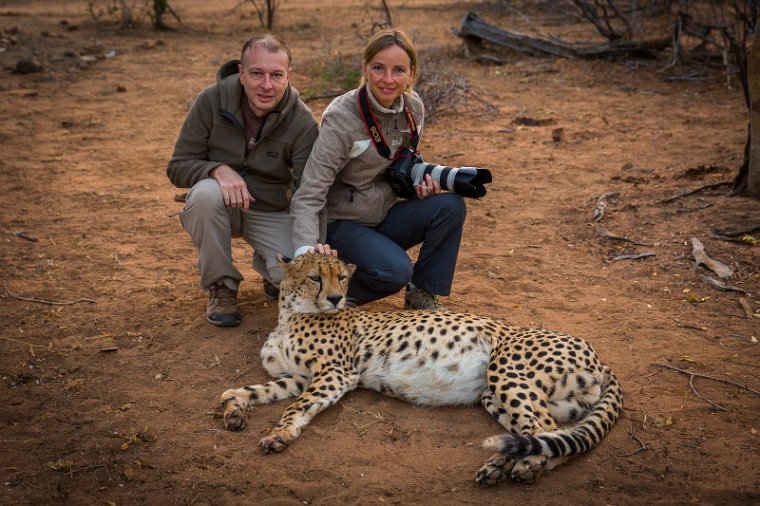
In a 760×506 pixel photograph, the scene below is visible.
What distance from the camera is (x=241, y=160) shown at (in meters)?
3.97

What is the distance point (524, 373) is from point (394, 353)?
0.60 metres

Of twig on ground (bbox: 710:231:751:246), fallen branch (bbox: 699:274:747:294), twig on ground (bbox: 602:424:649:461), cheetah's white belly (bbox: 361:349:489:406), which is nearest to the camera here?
twig on ground (bbox: 602:424:649:461)

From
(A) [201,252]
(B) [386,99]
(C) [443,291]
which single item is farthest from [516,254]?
(A) [201,252]

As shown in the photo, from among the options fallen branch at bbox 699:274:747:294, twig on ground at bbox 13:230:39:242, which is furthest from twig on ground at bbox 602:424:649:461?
twig on ground at bbox 13:230:39:242

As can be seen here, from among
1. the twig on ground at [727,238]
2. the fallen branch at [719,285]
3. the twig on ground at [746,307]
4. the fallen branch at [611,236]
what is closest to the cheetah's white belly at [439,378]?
the twig on ground at [746,307]

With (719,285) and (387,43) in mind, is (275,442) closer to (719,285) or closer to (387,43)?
(387,43)

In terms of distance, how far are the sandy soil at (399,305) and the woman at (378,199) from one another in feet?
1.62

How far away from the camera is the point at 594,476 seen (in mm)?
2816

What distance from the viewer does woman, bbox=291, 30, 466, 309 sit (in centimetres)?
365

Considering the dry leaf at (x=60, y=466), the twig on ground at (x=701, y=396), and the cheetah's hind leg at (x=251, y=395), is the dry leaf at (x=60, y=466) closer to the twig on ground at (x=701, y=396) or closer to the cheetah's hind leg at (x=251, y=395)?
the cheetah's hind leg at (x=251, y=395)

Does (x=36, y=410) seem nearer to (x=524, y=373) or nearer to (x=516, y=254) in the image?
(x=524, y=373)

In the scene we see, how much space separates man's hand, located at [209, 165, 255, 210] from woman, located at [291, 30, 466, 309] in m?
0.29

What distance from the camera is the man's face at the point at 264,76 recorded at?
3660mm

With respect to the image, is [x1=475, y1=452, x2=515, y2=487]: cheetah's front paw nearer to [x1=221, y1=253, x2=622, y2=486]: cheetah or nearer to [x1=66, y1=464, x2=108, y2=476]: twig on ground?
[x1=221, y1=253, x2=622, y2=486]: cheetah
